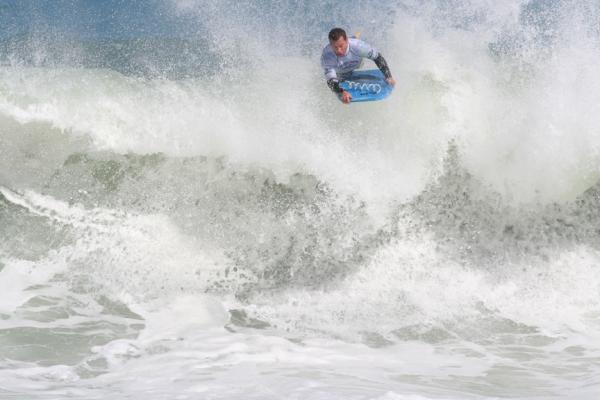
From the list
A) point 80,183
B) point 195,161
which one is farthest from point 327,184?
point 80,183

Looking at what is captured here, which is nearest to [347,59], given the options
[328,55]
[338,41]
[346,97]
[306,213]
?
[328,55]

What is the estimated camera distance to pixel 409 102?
927 cm

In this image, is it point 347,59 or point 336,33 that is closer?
point 336,33

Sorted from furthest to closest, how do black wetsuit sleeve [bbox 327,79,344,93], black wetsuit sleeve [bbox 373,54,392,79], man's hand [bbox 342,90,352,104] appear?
black wetsuit sleeve [bbox 373,54,392,79]
black wetsuit sleeve [bbox 327,79,344,93]
man's hand [bbox 342,90,352,104]

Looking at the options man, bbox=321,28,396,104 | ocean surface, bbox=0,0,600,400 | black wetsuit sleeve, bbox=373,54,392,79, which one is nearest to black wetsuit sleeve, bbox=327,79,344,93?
man, bbox=321,28,396,104

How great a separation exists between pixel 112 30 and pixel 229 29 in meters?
3.78

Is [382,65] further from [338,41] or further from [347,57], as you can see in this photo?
[338,41]

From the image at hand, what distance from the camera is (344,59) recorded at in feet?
25.8

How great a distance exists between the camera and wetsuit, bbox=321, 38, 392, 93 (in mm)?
7734

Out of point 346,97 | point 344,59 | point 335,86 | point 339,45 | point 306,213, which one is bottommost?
point 306,213

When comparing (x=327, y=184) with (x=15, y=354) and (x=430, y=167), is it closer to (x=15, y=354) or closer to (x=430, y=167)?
(x=430, y=167)

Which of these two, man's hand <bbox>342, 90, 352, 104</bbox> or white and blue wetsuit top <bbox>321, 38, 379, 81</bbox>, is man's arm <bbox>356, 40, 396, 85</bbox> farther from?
man's hand <bbox>342, 90, 352, 104</bbox>

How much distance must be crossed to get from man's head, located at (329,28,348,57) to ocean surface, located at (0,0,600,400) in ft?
5.51

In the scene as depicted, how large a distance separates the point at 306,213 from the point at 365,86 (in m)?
1.81
